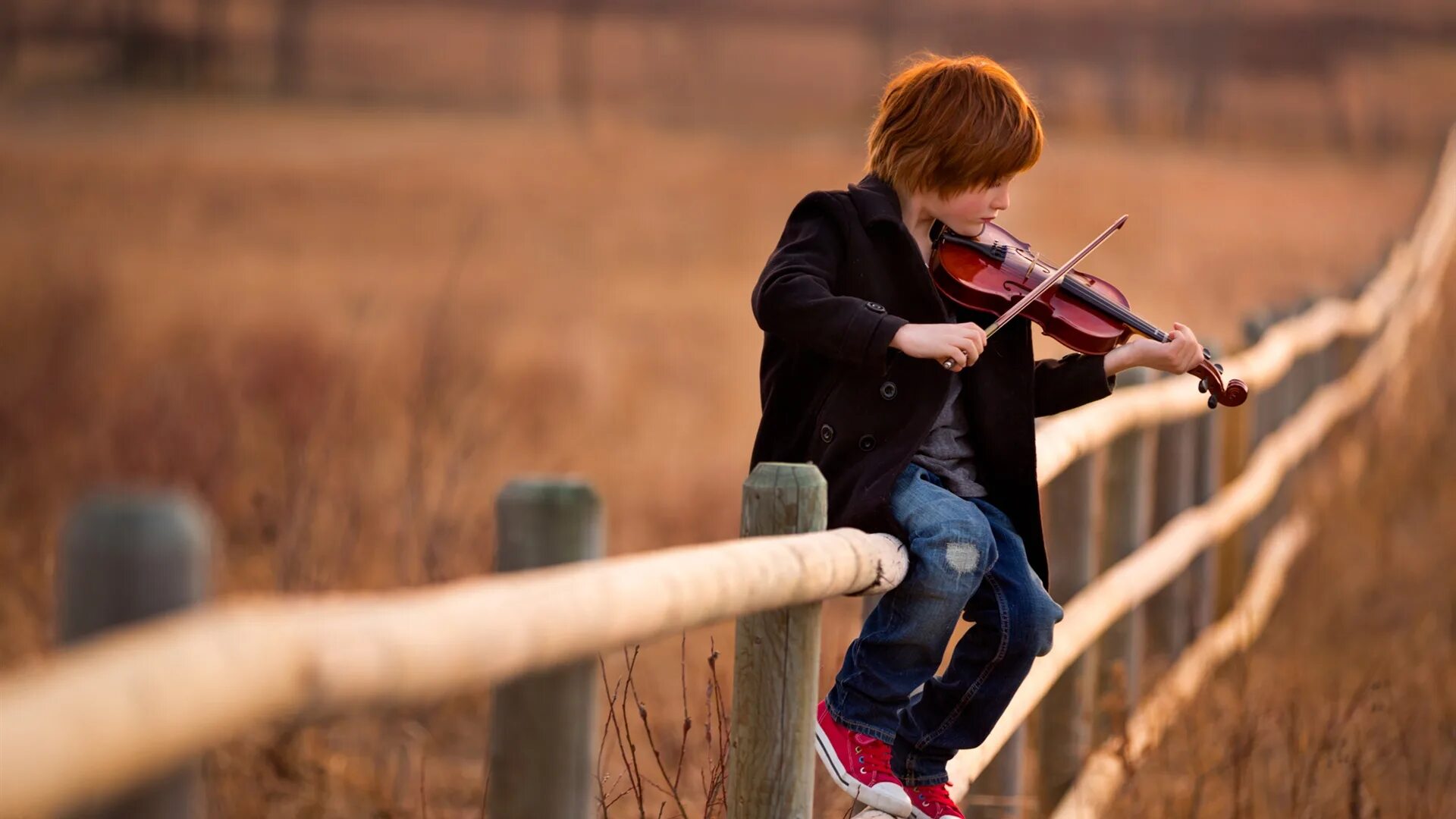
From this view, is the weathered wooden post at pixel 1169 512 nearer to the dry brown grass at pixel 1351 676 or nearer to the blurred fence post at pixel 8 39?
the dry brown grass at pixel 1351 676

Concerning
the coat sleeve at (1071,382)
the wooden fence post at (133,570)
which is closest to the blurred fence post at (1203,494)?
the coat sleeve at (1071,382)

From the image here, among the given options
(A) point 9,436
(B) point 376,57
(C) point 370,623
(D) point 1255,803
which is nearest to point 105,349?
(A) point 9,436

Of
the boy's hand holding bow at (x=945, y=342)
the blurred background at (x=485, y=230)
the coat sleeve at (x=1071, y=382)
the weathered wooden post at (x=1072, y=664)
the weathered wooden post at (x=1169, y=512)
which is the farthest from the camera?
the blurred background at (x=485, y=230)

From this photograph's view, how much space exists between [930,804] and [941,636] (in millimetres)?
312

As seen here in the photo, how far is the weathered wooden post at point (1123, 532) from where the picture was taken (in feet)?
16.1

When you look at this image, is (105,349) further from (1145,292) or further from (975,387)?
(1145,292)

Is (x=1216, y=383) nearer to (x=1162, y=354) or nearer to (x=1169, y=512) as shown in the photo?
(x=1162, y=354)

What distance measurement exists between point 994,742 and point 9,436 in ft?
24.4

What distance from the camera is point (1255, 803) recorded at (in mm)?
4406

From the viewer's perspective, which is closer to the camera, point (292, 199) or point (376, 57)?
point (292, 199)

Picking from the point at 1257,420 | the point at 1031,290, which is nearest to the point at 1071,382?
the point at 1031,290

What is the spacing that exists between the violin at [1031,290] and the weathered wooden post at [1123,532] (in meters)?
1.77

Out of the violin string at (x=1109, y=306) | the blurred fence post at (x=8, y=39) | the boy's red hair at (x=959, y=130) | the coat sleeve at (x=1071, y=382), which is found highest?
the blurred fence post at (x=8, y=39)

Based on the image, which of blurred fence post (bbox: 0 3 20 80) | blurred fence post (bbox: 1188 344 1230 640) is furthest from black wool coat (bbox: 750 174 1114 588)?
blurred fence post (bbox: 0 3 20 80)
